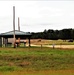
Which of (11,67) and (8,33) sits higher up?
(8,33)

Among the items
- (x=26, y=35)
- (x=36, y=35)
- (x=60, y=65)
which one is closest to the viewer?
(x=60, y=65)

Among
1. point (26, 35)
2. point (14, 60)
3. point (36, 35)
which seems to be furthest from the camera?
point (36, 35)

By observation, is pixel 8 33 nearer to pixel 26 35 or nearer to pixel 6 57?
pixel 26 35

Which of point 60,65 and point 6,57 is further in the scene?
point 6,57

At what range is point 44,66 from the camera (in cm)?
2511

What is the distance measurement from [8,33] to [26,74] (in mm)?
39240

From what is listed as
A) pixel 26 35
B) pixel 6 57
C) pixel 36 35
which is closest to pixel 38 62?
pixel 6 57

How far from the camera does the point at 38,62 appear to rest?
26906 mm

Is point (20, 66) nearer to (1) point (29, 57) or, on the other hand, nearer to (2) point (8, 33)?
(1) point (29, 57)

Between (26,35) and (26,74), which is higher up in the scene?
(26,35)

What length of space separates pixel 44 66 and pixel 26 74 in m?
5.37

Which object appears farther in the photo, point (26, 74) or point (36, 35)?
point (36, 35)

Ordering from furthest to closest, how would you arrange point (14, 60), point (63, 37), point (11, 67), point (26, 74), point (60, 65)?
point (63, 37) → point (14, 60) → point (60, 65) → point (11, 67) → point (26, 74)

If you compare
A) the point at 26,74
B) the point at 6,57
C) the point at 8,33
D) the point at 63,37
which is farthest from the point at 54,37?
the point at 26,74
